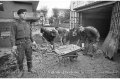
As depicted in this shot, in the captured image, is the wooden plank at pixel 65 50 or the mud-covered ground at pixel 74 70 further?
the wooden plank at pixel 65 50

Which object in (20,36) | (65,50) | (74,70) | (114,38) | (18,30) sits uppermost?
(18,30)

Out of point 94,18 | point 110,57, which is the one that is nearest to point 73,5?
point 94,18

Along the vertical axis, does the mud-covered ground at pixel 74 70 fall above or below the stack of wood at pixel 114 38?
below

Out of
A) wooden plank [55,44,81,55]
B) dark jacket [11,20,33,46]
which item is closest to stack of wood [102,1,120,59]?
wooden plank [55,44,81,55]

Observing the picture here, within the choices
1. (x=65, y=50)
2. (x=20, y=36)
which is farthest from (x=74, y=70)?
(x=20, y=36)

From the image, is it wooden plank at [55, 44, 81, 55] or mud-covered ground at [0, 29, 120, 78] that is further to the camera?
wooden plank at [55, 44, 81, 55]

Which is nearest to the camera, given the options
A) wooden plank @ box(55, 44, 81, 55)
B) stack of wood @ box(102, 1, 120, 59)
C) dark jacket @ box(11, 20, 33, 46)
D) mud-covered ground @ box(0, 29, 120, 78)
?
dark jacket @ box(11, 20, 33, 46)

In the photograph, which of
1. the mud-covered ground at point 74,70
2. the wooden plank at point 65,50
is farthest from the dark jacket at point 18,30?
the wooden plank at point 65,50

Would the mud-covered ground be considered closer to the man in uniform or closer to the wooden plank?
the wooden plank

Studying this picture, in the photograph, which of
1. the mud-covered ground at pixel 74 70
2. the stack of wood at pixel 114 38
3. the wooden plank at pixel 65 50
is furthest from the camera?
the stack of wood at pixel 114 38

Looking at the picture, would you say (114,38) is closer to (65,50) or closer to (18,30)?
(65,50)

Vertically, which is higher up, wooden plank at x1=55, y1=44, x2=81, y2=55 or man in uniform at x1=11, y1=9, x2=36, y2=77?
man in uniform at x1=11, y1=9, x2=36, y2=77

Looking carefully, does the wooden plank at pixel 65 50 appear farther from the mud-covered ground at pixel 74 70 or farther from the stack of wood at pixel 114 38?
the stack of wood at pixel 114 38

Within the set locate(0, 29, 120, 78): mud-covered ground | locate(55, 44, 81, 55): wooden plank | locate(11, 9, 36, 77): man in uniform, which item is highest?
locate(11, 9, 36, 77): man in uniform
